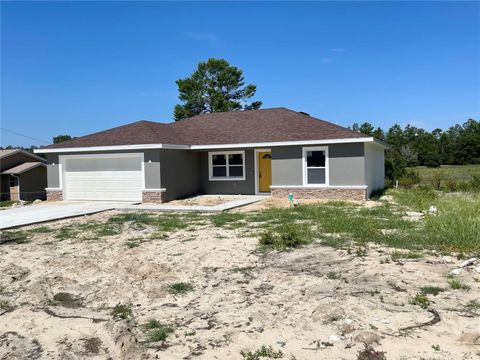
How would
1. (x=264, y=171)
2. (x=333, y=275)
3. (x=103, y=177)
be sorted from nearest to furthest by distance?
(x=333, y=275), (x=103, y=177), (x=264, y=171)

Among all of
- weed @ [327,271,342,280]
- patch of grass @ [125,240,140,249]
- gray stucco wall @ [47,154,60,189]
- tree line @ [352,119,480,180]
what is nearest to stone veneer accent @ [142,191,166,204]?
gray stucco wall @ [47,154,60,189]

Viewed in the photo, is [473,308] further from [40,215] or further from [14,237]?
[40,215]

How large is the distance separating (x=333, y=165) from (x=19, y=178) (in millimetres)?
25038

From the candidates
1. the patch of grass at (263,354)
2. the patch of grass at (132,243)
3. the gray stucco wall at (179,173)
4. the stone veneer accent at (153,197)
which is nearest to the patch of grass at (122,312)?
the patch of grass at (263,354)

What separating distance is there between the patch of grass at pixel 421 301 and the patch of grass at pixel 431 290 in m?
0.17

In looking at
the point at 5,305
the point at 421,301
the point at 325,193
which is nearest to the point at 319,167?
the point at 325,193

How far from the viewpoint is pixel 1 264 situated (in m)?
7.81

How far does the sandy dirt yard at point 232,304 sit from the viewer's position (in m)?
4.30

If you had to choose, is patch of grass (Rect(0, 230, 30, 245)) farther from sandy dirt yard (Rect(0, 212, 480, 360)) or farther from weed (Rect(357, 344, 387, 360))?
weed (Rect(357, 344, 387, 360))

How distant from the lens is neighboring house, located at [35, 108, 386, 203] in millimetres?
17469

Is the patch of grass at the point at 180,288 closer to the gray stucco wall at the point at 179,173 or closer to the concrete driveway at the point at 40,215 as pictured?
the concrete driveway at the point at 40,215

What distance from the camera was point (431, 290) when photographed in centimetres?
555

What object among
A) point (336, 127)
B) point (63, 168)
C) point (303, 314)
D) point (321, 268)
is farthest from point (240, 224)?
point (63, 168)

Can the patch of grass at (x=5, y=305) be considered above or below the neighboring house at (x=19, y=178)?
below
